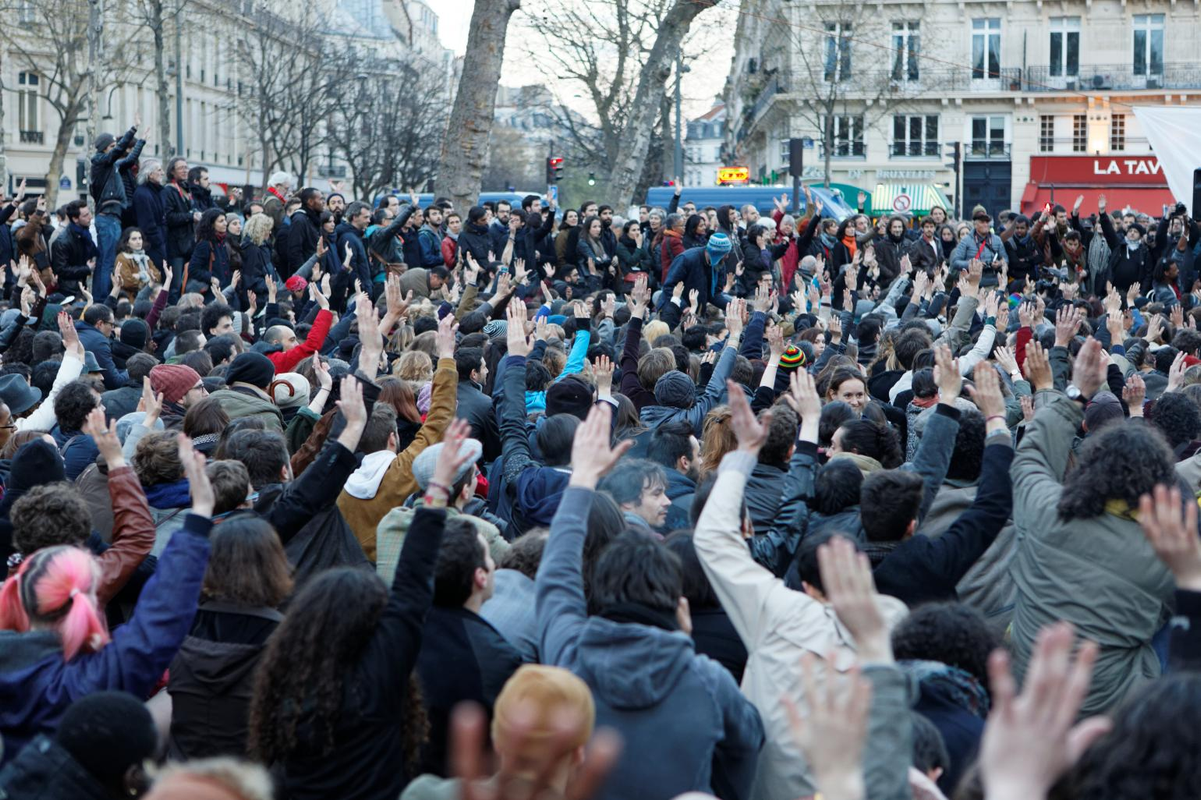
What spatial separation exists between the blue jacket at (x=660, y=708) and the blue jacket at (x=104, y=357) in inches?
269

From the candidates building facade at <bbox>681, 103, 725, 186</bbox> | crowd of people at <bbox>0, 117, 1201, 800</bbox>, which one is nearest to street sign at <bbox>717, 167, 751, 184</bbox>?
crowd of people at <bbox>0, 117, 1201, 800</bbox>

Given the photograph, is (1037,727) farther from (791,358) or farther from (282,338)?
(282,338)

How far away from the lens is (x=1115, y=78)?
56.3 metres

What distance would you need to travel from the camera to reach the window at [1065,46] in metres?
56.4

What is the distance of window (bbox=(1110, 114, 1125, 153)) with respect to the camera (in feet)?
187

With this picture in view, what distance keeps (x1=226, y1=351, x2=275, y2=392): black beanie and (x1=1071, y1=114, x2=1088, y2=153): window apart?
181 ft

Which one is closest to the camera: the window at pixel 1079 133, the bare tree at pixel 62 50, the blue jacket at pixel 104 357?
the blue jacket at pixel 104 357

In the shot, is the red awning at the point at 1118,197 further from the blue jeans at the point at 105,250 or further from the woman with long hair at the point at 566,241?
the blue jeans at the point at 105,250

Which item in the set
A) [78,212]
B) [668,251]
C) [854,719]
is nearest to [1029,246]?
[668,251]

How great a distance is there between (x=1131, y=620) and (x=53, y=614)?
3.14m

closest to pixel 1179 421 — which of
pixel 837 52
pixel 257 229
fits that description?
pixel 257 229

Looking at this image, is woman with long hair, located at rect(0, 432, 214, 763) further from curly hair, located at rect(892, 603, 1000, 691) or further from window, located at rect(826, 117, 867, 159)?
window, located at rect(826, 117, 867, 159)

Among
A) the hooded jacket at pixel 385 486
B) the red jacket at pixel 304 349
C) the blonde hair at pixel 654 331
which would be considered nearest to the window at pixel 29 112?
the blonde hair at pixel 654 331

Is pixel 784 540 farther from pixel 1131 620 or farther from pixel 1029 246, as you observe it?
pixel 1029 246
